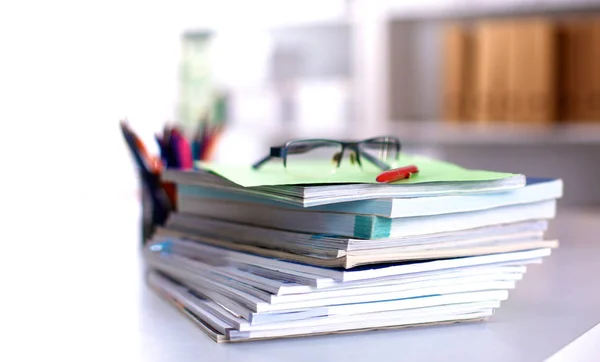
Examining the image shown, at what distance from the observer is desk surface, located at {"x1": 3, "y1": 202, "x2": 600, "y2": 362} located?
50 centimetres

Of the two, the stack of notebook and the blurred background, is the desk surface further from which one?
the blurred background

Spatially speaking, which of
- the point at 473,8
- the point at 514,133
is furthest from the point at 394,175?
the point at 473,8

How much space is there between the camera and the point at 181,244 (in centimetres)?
73

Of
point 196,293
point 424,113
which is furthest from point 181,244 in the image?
point 424,113

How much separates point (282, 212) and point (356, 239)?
0.09 metres

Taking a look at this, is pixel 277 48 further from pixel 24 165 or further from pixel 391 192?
pixel 391 192

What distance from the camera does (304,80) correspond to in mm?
3598

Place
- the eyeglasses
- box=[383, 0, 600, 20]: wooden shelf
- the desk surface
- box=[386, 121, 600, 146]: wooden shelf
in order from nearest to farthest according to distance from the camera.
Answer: the desk surface → the eyeglasses → box=[386, 121, 600, 146]: wooden shelf → box=[383, 0, 600, 20]: wooden shelf

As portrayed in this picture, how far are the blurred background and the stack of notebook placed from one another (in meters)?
2.18

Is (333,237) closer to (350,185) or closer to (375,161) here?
(350,185)

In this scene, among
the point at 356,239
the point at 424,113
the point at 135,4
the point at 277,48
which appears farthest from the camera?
the point at 135,4

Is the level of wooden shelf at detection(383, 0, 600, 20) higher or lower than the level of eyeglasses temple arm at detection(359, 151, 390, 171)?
higher

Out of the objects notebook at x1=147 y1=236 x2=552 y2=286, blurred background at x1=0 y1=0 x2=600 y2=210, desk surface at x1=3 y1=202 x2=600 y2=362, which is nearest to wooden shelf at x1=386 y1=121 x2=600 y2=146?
blurred background at x1=0 y1=0 x2=600 y2=210

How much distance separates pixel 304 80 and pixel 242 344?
3142 mm
